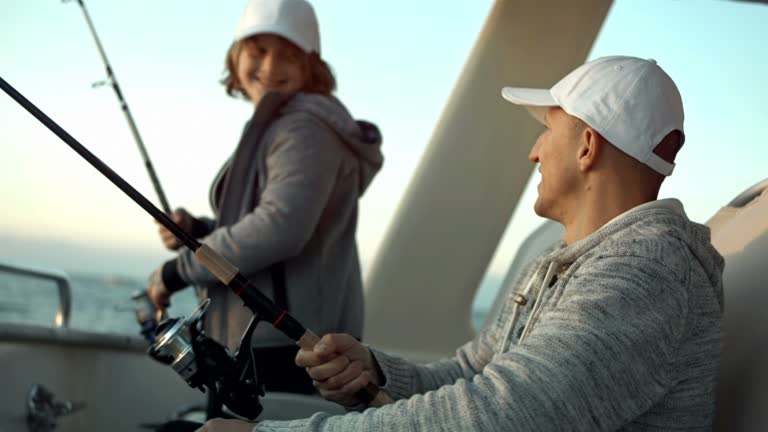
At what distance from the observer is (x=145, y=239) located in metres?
7.55

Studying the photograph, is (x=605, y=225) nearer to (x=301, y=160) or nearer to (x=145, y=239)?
(x=301, y=160)

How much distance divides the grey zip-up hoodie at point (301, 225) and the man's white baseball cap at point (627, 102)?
832 mm

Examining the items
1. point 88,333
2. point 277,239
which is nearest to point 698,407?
point 277,239

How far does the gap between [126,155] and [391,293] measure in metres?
2.00

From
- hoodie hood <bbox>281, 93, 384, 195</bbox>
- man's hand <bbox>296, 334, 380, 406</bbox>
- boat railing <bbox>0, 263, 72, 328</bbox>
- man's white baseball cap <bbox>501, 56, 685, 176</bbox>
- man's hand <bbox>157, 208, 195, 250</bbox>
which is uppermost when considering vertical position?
man's white baseball cap <bbox>501, 56, 685, 176</bbox>

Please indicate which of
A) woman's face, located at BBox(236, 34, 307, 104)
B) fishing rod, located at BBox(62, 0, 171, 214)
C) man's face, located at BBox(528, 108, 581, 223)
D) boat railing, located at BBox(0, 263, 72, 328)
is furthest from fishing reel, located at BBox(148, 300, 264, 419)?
boat railing, located at BBox(0, 263, 72, 328)

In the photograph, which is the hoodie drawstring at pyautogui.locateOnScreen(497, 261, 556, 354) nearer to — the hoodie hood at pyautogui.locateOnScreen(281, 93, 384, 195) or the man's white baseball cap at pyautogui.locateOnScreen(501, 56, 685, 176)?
the man's white baseball cap at pyautogui.locateOnScreen(501, 56, 685, 176)

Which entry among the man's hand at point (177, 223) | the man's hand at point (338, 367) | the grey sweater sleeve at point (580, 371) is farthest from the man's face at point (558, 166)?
the man's hand at point (177, 223)

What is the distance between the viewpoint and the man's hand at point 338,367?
68.2 inches

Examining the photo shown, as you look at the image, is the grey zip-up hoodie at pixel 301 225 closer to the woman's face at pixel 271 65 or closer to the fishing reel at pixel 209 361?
the woman's face at pixel 271 65

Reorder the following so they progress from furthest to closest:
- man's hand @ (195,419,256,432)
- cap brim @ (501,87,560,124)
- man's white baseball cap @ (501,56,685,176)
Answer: cap brim @ (501,87,560,124) < man's white baseball cap @ (501,56,685,176) < man's hand @ (195,419,256,432)

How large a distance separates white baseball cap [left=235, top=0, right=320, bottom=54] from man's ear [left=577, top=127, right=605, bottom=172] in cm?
105

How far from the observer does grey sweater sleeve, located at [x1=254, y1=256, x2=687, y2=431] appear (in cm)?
126

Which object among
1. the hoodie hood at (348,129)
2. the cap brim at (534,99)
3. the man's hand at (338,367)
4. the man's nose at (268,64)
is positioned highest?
the cap brim at (534,99)
